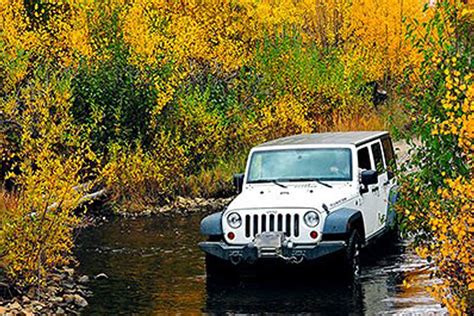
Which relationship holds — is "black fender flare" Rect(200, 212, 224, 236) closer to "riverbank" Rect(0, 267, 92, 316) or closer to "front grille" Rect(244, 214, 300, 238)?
"front grille" Rect(244, 214, 300, 238)

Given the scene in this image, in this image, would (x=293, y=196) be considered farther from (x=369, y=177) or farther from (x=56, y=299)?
(x=56, y=299)

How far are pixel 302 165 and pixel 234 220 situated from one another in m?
1.71

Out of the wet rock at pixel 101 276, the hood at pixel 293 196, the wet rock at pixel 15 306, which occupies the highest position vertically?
the hood at pixel 293 196

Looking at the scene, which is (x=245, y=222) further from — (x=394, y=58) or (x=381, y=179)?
(x=394, y=58)

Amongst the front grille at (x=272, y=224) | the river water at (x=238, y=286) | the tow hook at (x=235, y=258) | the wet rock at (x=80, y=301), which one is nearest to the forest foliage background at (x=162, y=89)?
the river water at (x=238, y=286)

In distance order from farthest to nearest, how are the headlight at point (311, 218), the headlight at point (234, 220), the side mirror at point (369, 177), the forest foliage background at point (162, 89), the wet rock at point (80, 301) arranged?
the forest foliage background at point (162, 89)
the side mirror at point (369, 177)
the headlight at point (234, 220)
the headlight at point (311, 218)
the wet rock at point (80, 301)

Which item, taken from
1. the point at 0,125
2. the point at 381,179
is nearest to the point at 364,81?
the point at 0,125

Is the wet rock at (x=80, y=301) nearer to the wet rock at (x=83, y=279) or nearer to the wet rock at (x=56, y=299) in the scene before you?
the wet rock at (x=56, y=299)

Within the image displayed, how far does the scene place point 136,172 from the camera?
913 inches

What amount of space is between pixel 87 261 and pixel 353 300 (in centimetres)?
543

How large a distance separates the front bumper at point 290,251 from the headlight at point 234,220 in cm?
27

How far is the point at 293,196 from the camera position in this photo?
13992 mm

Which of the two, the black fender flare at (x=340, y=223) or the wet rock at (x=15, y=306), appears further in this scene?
the black fender flare at (x=340, y=223)

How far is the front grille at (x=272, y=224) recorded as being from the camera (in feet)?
44.1
